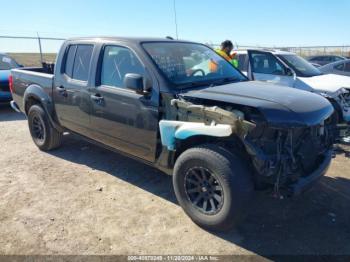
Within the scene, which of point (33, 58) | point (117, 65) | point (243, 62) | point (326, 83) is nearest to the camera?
point (117, 65)

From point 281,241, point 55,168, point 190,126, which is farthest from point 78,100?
point 281,241

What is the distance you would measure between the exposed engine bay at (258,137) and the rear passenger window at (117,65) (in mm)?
800

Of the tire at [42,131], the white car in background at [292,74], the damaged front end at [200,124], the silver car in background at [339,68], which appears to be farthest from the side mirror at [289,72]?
the tire at [42,131]

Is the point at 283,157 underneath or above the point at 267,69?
underneath

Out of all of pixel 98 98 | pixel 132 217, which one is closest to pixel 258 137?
pixel 132 217

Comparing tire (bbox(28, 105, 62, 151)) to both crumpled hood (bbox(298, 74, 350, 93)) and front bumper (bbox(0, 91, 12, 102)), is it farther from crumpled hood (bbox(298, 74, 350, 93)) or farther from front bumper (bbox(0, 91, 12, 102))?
crumpled hood (bbox(298, 74, 350, 93))

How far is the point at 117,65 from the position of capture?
13.8 feet

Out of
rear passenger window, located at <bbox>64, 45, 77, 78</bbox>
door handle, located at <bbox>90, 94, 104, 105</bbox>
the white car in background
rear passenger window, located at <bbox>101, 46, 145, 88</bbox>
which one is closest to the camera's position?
rear passenger window, located at <bbox>101, 46, 145, 88</bbox>

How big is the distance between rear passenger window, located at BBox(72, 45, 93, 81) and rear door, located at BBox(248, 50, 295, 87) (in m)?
4.46

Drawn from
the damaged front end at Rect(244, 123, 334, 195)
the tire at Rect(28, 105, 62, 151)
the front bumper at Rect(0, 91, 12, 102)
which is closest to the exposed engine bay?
the damaged front end at Rect(244, 123, 334, 195)

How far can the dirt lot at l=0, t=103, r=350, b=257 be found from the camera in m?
3.23

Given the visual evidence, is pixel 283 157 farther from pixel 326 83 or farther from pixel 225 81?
pixel 326 83

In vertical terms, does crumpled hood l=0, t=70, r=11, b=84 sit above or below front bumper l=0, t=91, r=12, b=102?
above

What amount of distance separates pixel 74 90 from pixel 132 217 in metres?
2.00
